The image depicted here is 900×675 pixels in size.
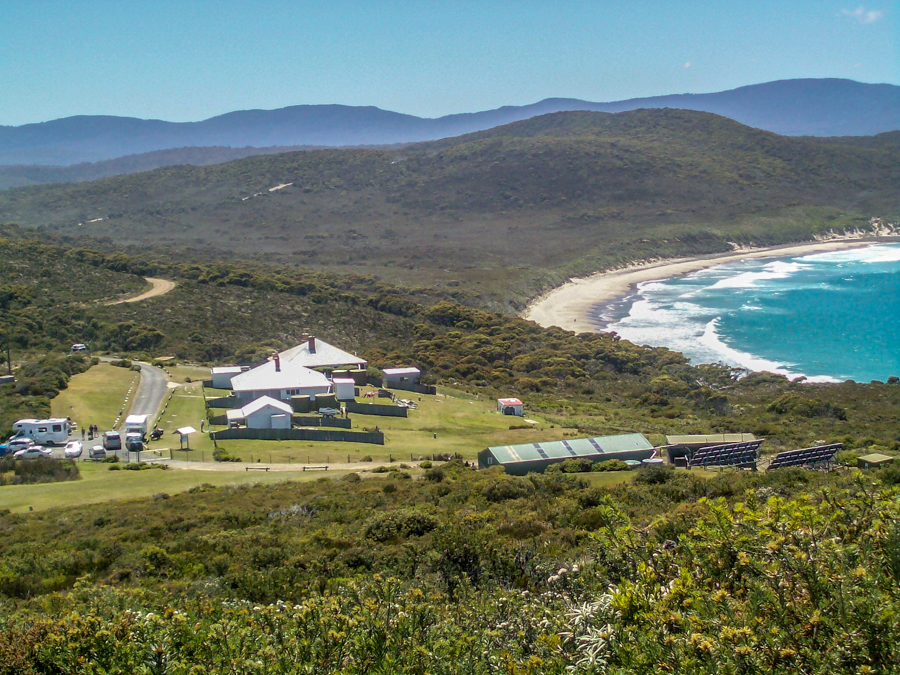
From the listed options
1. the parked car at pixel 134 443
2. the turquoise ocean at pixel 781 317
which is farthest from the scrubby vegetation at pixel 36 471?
the turquoise ocean at pixel 781 317

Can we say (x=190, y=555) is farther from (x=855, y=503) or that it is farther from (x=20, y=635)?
(x=855, y=503)

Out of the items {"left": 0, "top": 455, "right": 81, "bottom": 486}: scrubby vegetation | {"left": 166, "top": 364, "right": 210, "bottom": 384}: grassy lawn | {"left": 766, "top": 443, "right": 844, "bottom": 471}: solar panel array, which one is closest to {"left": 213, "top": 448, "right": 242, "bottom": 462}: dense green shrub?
{"left": 0, "top": 455, "right": 81, "bottom": 486}: scrubby vegetation

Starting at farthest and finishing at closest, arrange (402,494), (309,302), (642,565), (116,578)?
(309,302)
(402,494)
(116,578)
(642,565)

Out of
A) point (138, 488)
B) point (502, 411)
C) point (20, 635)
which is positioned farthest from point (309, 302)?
point (20, 635)

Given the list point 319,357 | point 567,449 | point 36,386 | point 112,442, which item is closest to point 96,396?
point 36,386

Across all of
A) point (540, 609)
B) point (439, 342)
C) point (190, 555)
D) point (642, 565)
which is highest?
point (642, 565)

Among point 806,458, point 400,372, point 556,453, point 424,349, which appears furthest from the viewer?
point 424,349

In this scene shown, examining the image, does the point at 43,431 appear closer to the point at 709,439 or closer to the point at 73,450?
the point at 73,450
